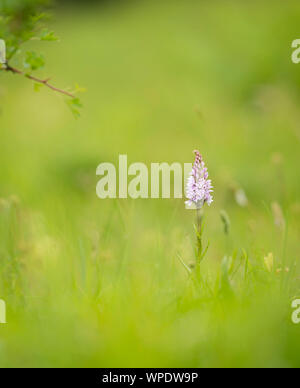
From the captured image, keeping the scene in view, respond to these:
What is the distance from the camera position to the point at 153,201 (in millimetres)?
3209

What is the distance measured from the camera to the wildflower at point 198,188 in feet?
5.84

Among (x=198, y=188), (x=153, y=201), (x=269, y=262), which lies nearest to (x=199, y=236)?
(x=198, y=188)

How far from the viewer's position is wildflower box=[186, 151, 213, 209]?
5.84 ft

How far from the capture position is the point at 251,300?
5.35 feet

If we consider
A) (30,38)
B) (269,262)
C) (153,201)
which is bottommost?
(269,262)

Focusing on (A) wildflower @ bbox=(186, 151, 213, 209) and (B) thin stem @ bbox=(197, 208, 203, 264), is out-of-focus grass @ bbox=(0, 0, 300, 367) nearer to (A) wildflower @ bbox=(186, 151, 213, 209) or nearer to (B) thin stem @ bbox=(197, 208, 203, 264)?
(B) thin stem @ bbox=(197, 208, 203, 264)

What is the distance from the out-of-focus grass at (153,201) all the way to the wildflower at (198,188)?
0.21m

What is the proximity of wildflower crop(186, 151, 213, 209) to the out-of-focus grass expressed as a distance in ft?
0.70

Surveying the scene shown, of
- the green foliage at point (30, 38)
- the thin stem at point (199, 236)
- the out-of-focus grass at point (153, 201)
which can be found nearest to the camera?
the out-of-focus grass at point (153, 201)

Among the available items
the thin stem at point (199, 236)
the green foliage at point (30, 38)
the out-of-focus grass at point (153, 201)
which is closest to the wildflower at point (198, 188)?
the thin stem at point (199, 236)

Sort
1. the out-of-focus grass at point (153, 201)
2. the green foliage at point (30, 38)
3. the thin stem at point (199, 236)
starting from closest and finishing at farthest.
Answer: the out-of-focus grass at point (153, 201) < the thin stem at point (199, 236) < the green foliage at point (30, 38)

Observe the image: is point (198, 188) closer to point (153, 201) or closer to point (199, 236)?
point (199, 236)

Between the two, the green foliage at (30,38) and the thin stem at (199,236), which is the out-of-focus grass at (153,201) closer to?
the thin stem at (199,236)

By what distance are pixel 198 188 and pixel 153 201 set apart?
1425 millimetres
